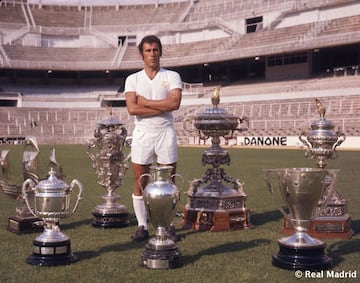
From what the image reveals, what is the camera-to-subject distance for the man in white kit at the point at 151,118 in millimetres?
5055

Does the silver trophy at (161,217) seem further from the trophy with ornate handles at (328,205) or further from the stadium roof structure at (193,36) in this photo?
the stadium roof structure at (193,36)

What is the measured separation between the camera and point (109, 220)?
5.96 m

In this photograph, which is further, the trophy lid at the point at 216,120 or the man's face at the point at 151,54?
the trophy lid at the point at 216,120

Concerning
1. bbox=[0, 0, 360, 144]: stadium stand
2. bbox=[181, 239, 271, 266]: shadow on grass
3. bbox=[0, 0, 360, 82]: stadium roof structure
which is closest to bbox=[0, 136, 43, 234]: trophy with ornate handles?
bbox=[181, 239, 271, 266]: shadow on grass

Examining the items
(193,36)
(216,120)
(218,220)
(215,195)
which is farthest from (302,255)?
(193,36)

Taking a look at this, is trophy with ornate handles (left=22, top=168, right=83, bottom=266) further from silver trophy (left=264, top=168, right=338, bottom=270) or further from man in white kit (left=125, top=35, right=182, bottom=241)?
silver trophy (left=264, top=168, right=338, bottom=270)

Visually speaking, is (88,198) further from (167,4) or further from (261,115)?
(167,4)

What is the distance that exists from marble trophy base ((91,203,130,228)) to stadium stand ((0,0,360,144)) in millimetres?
21461

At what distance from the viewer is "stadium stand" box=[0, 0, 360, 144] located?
107 feet

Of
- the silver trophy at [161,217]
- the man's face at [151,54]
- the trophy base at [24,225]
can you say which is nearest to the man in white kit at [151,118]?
the man's face at [151,54]

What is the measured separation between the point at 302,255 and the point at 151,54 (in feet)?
8.08

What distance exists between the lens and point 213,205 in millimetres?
A: 5938

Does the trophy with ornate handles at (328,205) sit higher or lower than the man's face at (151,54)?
lower

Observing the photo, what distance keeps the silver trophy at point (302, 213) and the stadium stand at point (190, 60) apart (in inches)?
882
